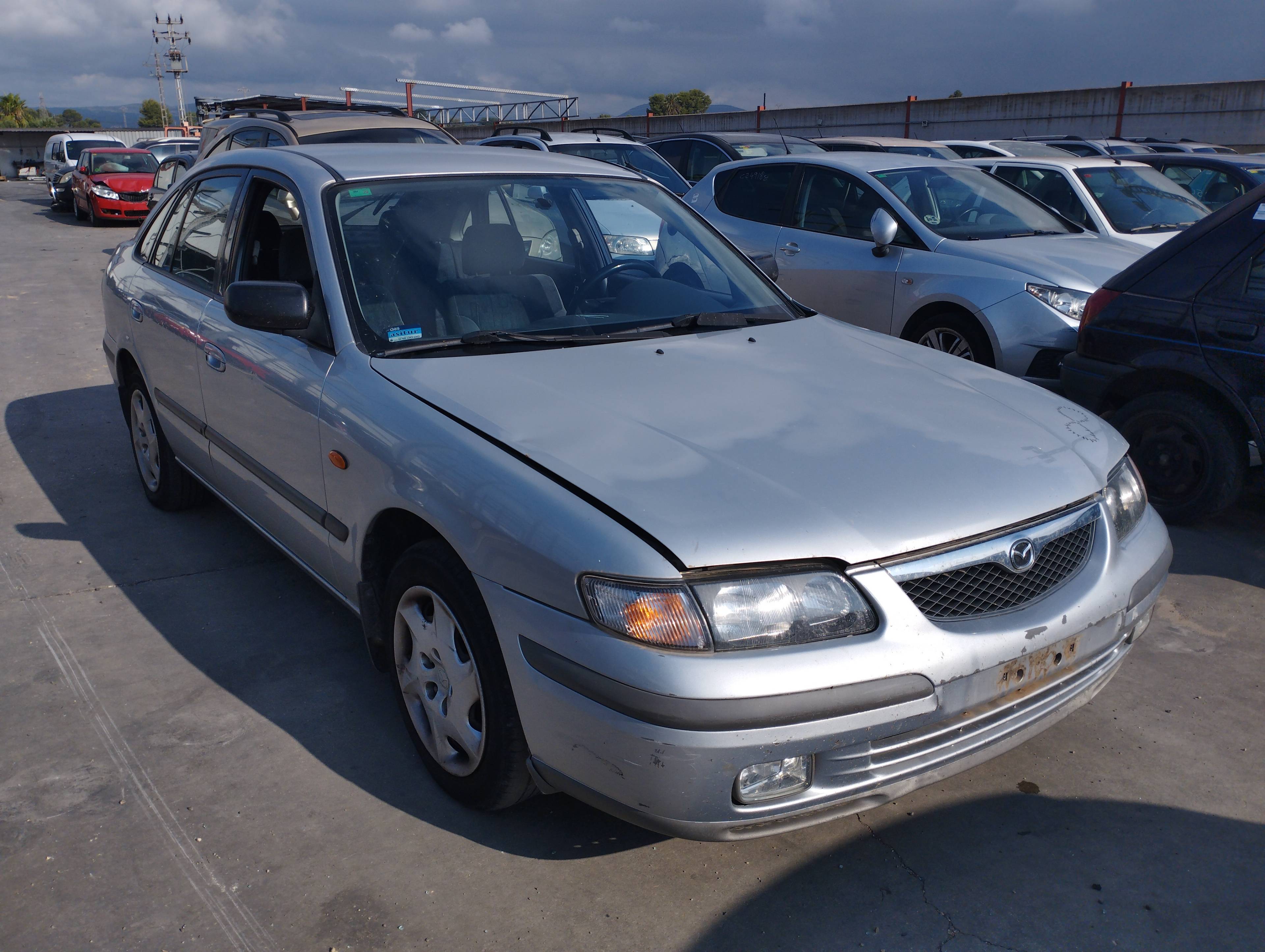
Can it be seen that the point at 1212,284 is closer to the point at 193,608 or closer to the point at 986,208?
the point at 986,208

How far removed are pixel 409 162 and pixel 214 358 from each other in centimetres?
103

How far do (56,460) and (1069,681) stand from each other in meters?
5.49

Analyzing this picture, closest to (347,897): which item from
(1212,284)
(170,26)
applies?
(1212,284)

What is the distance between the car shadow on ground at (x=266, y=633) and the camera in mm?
2758

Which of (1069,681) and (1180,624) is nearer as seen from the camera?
(1069,681)

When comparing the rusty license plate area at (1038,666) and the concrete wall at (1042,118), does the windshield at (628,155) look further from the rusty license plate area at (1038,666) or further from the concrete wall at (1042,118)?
the concrete wall at (1042,118)

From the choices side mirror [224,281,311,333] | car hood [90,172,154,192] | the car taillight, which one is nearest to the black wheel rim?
the car taillight

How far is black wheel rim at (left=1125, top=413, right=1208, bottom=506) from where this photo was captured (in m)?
4.65

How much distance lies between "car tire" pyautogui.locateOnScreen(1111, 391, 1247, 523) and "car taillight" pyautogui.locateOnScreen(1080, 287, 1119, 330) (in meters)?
0.45

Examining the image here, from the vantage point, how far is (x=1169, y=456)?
475 centimetres

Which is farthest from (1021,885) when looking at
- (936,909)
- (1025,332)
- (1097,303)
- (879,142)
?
(879,142)

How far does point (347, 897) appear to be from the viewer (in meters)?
2.46

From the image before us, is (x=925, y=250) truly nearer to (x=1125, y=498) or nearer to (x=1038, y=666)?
(x=1125, y=498)

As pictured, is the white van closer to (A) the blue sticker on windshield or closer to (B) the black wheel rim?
(A) the blue sticker on windshield
